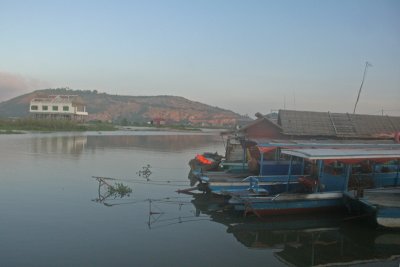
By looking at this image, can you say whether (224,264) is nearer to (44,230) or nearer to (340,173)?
(44,230)

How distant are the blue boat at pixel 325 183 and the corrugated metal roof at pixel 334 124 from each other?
7964 mm

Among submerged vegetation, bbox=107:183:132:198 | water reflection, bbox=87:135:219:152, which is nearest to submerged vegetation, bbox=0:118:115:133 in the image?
water reflection, bbox=87:135:219:152

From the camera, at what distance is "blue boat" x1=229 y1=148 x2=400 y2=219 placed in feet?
43.1

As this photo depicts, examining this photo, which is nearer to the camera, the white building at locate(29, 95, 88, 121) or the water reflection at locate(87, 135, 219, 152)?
the water reflection at locate(87, 135, 219, 152)

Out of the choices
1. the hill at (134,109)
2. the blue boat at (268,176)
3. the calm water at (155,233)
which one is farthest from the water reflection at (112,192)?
the hill at (134,109)

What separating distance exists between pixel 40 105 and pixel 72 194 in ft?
214

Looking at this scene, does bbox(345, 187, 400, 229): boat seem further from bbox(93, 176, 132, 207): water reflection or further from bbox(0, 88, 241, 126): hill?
bbox(0, 88, 241, 126): hill

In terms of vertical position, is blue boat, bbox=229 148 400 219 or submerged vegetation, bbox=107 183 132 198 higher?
blue boat, bbox=229 148 400 219

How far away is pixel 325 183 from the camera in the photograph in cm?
1430

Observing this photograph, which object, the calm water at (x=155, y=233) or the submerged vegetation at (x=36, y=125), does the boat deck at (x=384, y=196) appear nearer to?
the calm water at (x=155, y=233)

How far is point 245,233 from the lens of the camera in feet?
40.3

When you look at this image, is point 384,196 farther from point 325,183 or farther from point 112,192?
point 112,192

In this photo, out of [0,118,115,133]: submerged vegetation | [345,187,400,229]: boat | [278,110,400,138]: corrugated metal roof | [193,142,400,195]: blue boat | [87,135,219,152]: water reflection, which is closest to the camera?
[345,187,400,229]: boat

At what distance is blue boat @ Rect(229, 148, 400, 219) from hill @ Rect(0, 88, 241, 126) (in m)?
126
